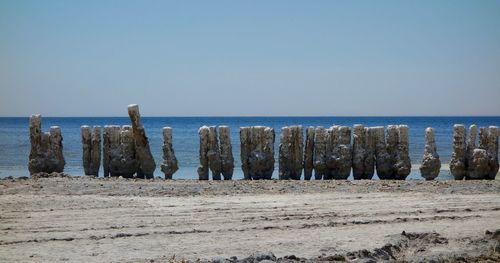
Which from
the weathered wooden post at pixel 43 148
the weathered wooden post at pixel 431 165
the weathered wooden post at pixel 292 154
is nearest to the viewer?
the weathered wooden post at pixel 292 154

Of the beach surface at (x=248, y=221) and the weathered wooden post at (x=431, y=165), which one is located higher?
the weathered wooden post at (x=431, y=165)

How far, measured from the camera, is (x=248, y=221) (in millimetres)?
10719

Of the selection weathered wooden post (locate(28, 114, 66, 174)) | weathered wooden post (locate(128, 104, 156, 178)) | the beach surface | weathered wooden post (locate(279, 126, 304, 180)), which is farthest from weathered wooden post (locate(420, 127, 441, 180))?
weathered wooden post (locate(28, 114, 66, 174))

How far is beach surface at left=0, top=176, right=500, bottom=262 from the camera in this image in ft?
28.2

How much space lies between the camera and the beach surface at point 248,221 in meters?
8.61

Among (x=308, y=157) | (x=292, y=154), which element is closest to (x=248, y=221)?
(x=292, y=154)

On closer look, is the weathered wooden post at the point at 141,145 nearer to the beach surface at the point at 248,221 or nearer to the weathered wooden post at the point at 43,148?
the beach surface at the point at 248,221

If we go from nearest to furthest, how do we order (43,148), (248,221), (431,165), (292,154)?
(248,221) → (292,154) → (431,165) → (43,148)

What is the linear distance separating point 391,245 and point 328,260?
1.14 metres

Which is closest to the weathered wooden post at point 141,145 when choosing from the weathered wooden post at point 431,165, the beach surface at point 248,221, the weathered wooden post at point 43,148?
the beach surface at point 248,221

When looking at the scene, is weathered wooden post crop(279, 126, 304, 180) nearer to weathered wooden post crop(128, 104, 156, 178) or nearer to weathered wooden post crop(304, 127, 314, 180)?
weathered wooden post crop(304, 127, 314, 180)

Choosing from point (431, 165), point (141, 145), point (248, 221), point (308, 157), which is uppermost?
point (141, 145)

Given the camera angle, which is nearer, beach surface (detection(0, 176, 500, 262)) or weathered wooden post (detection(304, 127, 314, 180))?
beach surface (detection(0, 176, 500, 262))

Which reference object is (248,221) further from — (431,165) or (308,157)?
(431,165)
